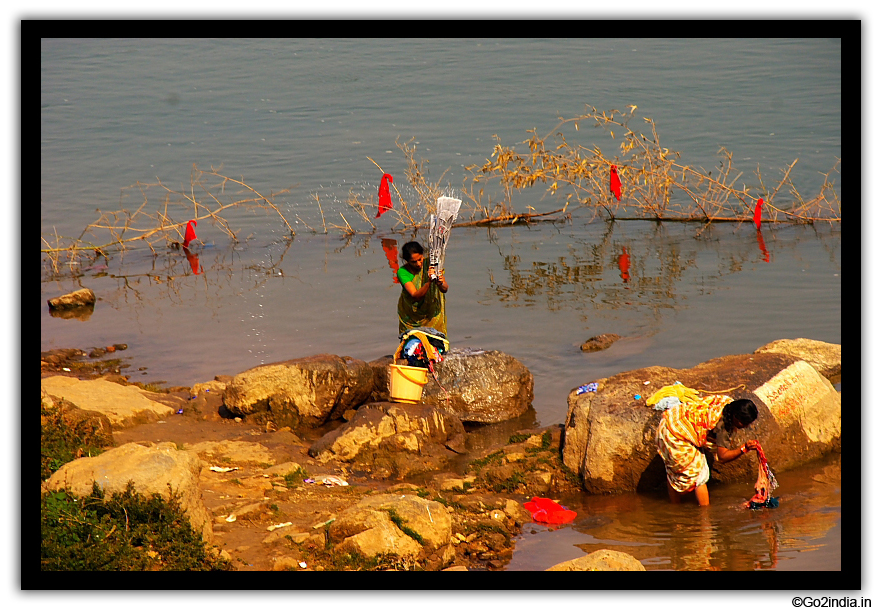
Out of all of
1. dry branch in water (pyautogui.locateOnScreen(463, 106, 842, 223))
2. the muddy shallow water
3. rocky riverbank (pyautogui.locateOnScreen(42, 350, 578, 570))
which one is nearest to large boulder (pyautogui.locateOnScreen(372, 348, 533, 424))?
the muddy shallow water

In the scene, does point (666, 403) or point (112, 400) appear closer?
point (666, 403)

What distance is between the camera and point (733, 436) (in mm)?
6535

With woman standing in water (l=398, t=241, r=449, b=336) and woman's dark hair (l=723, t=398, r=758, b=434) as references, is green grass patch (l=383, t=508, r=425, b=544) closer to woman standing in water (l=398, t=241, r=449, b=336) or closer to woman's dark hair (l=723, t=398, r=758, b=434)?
woman's dark hair (l=723, t=398, r=758, b=434)

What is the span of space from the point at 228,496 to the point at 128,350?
5.29 metres

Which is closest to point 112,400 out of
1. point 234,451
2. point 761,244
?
point 234,451

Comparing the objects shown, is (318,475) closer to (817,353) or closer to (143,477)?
(143,477)

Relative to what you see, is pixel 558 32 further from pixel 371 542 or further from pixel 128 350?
pixel 128 350

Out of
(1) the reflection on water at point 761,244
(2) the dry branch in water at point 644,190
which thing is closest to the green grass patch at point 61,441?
(2) the dry branch in water at point 644,190

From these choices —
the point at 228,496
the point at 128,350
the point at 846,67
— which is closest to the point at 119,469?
the point at 228,496

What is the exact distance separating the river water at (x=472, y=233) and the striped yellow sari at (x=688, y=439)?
26 cm

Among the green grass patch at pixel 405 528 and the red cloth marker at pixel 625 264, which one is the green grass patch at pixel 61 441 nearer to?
the green grass patch at pixel 405 528

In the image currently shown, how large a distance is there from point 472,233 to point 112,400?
26.1 feet

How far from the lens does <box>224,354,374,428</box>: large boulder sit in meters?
Result: 8.02

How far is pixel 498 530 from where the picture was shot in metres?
5.75
